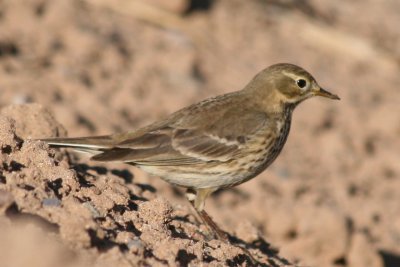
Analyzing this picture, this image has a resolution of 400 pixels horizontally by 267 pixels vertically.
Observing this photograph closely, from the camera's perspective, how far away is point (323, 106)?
11977 mm

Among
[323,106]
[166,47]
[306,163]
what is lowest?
[306,163]

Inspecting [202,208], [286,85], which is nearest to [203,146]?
[202,208]

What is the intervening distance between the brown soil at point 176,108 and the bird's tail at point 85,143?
182 millimetres

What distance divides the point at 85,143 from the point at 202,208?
108 cm

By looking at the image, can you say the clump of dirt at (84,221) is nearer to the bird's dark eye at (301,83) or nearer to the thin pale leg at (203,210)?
the thin pale leg at (203,210)

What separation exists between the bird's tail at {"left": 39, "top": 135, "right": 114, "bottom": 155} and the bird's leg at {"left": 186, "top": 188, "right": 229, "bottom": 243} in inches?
32.1

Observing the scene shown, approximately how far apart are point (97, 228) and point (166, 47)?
7789 mm

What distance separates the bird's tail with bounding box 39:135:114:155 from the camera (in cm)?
609

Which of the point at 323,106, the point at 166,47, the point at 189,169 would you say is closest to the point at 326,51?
the point at 323,106

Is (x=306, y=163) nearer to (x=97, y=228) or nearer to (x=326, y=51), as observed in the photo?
(x=326, y=51)

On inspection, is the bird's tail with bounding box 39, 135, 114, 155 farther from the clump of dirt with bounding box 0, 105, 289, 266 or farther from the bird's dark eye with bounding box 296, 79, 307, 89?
the bird's dark eye with bounding box 296, 79, 307, 89

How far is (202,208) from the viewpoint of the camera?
6652 millimetres

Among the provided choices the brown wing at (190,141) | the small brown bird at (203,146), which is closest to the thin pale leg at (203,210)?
the small brown bird at (203,146)

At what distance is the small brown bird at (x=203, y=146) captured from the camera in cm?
654
